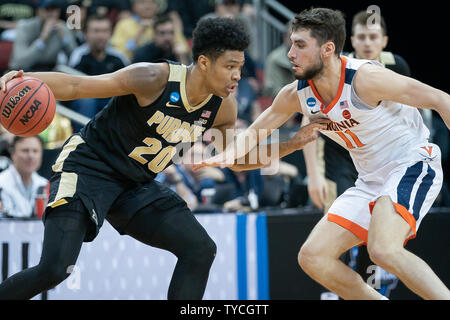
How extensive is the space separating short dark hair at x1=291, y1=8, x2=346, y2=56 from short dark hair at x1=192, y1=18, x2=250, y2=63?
0.34 meters

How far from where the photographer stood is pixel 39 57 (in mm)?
8672

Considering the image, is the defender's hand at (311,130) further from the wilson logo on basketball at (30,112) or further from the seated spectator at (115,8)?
the seated spectator at (115,8)

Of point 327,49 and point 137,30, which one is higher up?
point 137,30

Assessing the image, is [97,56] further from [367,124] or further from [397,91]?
[397,91]

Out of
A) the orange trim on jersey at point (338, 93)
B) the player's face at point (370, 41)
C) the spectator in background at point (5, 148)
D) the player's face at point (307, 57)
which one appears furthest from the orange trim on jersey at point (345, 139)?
the spectator in background at point (5, 148)

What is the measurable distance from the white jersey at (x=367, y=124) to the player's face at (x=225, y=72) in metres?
0.44

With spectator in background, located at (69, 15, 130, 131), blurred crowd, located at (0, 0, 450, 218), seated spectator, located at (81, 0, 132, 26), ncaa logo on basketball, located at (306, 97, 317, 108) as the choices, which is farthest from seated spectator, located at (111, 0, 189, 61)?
ncaa logo on basketball, located at (306, 97, 317, 108)

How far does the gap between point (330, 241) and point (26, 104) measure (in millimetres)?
2018

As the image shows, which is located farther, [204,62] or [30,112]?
[204,62]

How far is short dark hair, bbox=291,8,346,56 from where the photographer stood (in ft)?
14.0

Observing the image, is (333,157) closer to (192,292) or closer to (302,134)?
(302,134)

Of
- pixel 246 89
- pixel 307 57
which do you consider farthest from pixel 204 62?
pixel 246 89

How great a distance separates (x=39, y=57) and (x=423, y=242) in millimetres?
5142

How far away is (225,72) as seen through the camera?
4336mm
